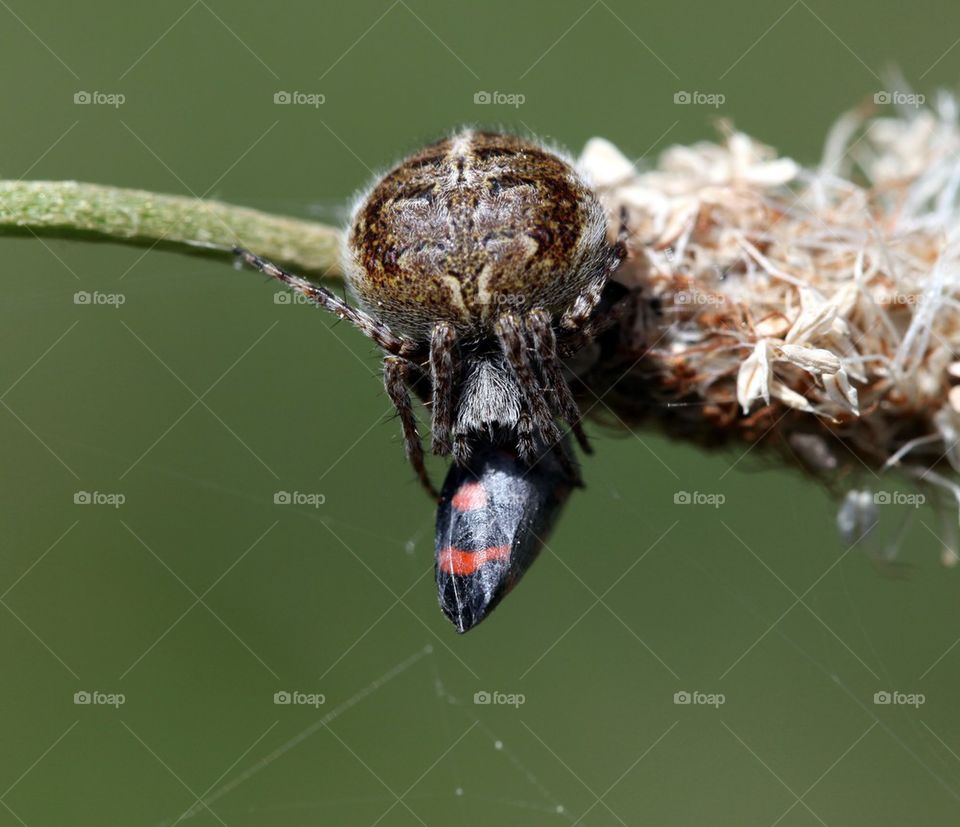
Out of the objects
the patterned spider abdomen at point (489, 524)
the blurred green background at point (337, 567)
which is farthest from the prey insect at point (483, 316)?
the blurred green background at point (337, 567)

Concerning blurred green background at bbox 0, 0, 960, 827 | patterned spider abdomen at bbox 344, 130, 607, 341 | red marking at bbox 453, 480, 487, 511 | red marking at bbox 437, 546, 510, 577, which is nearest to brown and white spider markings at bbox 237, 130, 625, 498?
patterned spider abdomen at bbox 344, 130, 607, 341

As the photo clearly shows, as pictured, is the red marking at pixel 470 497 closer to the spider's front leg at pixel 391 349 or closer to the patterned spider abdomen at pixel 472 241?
the spider's front leg at pixel 391 349

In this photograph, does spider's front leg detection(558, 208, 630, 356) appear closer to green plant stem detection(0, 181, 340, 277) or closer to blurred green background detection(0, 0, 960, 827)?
green plant stem detection(0, 181, 340, 277)

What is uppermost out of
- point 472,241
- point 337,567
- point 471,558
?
point 472,241

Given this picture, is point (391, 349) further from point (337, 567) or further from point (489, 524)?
point (337, 567)

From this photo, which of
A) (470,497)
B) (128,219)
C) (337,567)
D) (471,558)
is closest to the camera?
(128,219)

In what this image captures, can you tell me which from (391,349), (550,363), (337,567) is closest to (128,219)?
(391,349)

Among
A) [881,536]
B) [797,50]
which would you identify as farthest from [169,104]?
[881,536]
